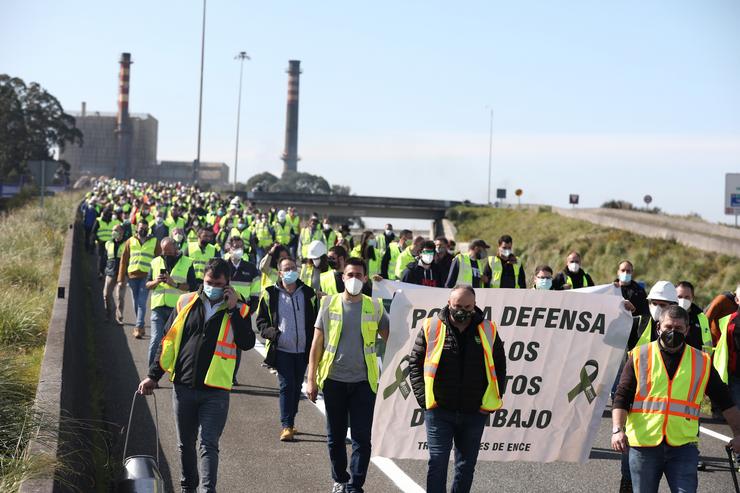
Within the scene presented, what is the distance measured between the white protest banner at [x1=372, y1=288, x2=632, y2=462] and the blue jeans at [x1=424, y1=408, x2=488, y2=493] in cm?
132

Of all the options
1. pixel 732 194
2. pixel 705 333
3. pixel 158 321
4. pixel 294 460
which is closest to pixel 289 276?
pixel 294 460

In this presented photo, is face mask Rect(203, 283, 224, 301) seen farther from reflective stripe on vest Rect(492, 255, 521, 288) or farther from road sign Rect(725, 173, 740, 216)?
road sign Rect(725, 173, 740, 216)

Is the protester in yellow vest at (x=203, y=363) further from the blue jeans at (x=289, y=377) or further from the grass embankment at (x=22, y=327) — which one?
the blue jeans at (x=289, y=377)

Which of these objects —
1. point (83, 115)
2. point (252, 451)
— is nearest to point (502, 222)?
point (252, 451)

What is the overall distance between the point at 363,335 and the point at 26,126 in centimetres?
9904

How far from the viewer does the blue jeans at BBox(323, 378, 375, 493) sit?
343 inches

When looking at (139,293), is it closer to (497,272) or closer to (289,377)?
(497,272)

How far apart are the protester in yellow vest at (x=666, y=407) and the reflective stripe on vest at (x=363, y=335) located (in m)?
2.30

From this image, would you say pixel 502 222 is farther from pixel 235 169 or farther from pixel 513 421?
pixel 513 421

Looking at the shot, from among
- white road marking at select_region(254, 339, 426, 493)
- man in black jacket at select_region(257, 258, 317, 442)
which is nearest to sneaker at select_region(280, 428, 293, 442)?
man in black jacket at select_region(257, 258, 317, 442)

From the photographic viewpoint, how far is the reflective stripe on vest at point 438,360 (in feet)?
25.3

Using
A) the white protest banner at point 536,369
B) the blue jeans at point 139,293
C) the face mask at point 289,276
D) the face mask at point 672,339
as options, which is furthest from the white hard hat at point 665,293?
the blue jeans at point 139,293

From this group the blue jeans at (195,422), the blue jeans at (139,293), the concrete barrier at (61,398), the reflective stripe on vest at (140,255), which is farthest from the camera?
the blue jeans at (139,293)

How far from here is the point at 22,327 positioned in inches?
557
